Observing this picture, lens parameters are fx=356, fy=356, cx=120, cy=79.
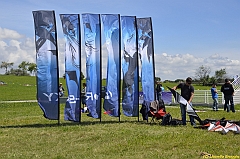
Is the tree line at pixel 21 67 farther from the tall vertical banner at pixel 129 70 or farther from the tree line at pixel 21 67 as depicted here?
the tall vertical banner at pixel 129 70

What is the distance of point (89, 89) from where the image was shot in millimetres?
13391

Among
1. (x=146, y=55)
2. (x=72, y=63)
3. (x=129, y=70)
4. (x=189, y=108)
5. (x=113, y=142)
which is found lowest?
(x=113, y=142)

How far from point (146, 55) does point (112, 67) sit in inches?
65.7

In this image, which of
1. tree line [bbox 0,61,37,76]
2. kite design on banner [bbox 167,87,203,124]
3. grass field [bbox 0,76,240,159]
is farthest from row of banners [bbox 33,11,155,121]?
tree line [bbox 0,61,37,76]

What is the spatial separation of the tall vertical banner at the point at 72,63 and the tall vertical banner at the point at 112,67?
1191mm

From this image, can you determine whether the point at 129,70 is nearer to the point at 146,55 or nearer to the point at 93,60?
the point at 146,55

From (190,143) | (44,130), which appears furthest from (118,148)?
(44,130)

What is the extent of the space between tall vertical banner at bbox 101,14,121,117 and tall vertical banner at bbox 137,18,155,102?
43.6 inches

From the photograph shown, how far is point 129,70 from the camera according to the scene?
14047 millimetres

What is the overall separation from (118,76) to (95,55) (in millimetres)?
1236

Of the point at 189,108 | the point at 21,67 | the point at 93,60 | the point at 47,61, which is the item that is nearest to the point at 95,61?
the point at 93,60

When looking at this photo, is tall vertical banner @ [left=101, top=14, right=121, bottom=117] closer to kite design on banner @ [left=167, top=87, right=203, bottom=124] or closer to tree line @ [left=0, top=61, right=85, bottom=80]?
kite design on banner @ [left=167, top=87, right=203, bottom=124]

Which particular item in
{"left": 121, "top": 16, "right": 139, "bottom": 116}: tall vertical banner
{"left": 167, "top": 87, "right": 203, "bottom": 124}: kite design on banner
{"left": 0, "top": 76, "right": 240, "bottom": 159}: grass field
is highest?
{"left": 121, "top": 16, "right": 139, "bottom": 116}: tall vertical banner

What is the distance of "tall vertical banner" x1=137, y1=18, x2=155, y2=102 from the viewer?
14383 mm
